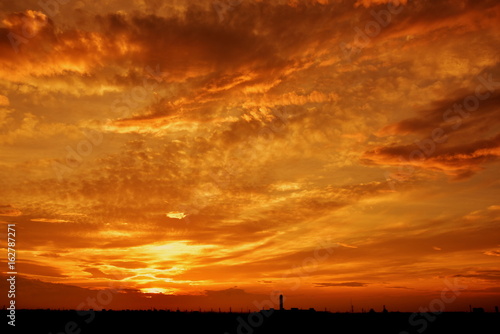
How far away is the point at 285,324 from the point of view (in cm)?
5903

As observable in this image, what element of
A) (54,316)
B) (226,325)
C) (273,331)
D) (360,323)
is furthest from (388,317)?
(54,316)

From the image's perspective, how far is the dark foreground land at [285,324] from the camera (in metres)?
57.5

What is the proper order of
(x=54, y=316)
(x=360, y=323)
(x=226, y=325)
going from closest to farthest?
(x=360, y=323) → (x=226, y=325) → (x=54, y=316)

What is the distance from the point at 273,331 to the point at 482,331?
26.0 m

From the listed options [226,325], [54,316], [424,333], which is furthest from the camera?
[54,316]

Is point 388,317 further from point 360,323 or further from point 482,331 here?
point 482,331

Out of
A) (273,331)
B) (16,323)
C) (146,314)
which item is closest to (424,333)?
(273,331)

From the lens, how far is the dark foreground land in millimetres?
57469

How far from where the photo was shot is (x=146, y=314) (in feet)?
244

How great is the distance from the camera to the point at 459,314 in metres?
62.1

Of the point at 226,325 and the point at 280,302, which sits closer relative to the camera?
the point at 226,325

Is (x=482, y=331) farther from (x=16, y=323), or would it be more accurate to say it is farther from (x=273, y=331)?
(x=16, y=323)

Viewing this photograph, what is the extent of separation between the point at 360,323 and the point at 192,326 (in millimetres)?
23295

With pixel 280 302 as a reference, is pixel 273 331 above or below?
below
